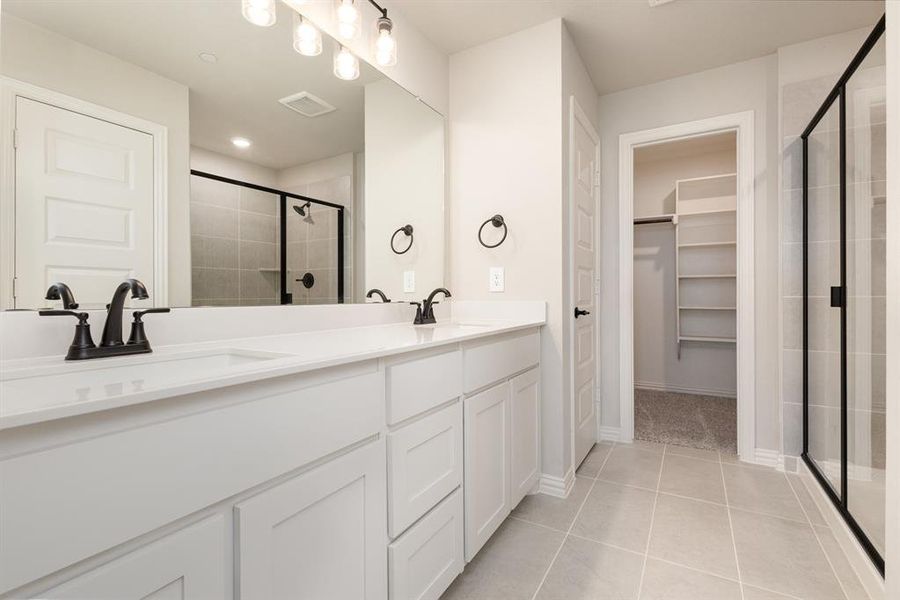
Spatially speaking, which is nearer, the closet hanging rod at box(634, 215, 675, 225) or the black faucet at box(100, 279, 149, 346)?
the black faucet at box(100, 279, 149, 346)

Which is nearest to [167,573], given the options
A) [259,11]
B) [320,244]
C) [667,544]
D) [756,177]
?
[320,244]

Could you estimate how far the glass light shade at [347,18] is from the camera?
1609 millimetres

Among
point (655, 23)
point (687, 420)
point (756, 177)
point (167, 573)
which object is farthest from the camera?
point (687, 420)

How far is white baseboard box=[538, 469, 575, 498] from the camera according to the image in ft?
6.86

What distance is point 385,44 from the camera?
1787mm

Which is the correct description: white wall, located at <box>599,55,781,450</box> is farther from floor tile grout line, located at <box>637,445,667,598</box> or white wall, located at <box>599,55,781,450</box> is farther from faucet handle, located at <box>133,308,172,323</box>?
faucet handle, located at <box>133,308,172,323</box>

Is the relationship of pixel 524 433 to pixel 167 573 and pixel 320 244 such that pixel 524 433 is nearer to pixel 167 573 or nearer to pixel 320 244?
pixel 320 244

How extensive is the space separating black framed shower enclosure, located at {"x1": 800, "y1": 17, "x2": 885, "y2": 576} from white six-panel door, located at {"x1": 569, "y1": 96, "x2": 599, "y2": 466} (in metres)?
Result: 1.11

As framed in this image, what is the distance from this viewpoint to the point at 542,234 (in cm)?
212

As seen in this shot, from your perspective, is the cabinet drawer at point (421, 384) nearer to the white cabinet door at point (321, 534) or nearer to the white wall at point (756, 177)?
the white cabinet door at point (321, 534)

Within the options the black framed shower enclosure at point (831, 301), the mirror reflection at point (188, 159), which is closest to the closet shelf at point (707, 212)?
the black framed shower enclosure at point (831, 301)

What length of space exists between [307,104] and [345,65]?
11.1 inches
